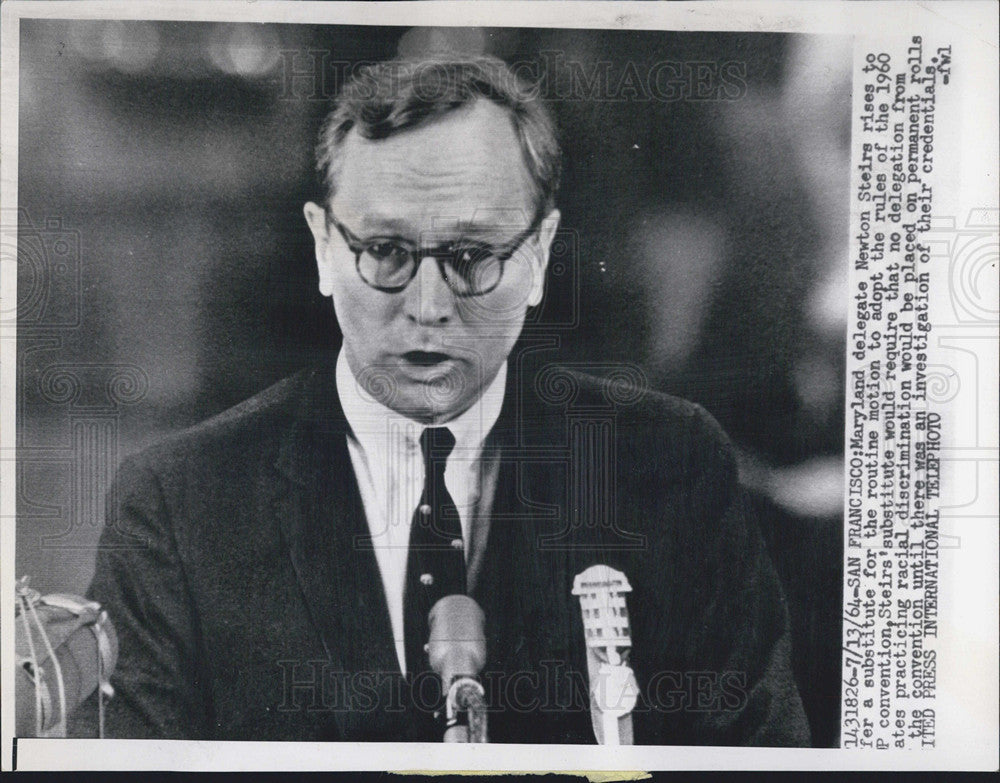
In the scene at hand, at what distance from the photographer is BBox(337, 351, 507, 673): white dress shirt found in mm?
1630

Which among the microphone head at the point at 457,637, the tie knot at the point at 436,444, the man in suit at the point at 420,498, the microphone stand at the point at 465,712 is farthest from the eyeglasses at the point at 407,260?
the microphone stand at the point at 465,712

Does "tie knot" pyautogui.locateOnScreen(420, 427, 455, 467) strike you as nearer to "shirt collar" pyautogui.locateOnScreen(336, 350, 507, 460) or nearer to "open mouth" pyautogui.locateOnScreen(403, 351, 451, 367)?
A: "shirt collar" pyautogui.locateOnScreen(336, 350, 507, 460)

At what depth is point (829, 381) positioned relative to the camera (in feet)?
5.37

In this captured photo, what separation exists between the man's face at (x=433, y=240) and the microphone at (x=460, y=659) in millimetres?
360

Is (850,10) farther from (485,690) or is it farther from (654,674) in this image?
(485,690)

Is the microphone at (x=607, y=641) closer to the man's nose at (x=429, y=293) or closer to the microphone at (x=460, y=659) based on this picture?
the microphone at (x=460, y=659)

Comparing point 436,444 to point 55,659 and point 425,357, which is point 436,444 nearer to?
point 425,357

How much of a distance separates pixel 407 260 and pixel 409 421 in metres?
0.28

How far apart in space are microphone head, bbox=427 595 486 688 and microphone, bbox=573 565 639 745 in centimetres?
18

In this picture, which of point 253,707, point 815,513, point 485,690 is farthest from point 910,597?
point 253,707

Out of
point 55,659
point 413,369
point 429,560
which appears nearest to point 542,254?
point 413,369

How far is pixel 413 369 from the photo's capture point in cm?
163

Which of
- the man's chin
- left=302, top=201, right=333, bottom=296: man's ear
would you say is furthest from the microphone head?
left=302, top=201, right=333, bottom=296: man's ear

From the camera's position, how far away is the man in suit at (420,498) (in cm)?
162
